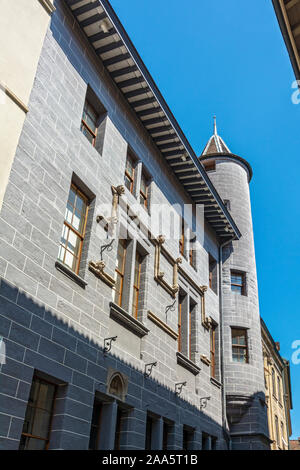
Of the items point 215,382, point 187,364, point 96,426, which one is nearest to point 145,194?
point 187,364

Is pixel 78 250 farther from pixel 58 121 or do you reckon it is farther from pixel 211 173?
pixel 211 173

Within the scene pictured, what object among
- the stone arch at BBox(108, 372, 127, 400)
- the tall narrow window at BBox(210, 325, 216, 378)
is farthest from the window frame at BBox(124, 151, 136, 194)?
the tall narrow window at BBox(210, 325, 216, 378)

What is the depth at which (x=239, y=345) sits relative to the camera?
64.4ft

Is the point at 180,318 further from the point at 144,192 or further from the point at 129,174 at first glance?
the point at 129,174

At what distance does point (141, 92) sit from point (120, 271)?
5.62m

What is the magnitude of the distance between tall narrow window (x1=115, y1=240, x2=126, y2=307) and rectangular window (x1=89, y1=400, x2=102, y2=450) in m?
2.72

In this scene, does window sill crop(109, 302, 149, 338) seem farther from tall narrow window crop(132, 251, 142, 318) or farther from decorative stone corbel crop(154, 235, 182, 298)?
decorative stone corbel crop(154, 235, 182, 298)

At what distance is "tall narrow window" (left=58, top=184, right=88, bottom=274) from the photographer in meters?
10.4

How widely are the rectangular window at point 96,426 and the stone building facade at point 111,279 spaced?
3cm

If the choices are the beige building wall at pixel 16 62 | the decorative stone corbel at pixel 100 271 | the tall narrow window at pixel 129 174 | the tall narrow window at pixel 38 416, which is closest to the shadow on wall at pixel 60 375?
the tall narrow window at pixel 38 416

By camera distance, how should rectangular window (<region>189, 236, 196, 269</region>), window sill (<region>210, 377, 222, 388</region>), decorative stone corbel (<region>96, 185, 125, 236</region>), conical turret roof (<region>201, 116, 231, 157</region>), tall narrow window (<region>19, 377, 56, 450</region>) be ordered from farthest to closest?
conical turret roof (<region>201, 116, 231, 157</region>)
rectangular window (<region>189, 236, 196, 269</region>)
window sill (<region>210, 377, 222, 388</region>)
decorative stone corbel (<region>96, 185, 125, 236</region>)
tall narrow window (<region>19, 377, 56, 450</region>)

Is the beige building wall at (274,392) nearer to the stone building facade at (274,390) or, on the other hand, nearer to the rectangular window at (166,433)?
the stone building facade at (274,390)

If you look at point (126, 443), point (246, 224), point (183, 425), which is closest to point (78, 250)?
point (126, 443)
